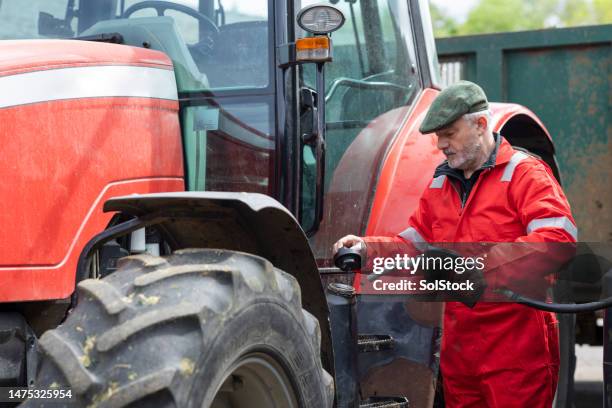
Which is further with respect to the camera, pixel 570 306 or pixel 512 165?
pixel 512 165

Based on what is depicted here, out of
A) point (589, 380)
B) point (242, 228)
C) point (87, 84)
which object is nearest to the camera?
point (242, 228)

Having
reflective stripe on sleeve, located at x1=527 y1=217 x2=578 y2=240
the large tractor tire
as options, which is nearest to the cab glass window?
reflective stripe on sleeve, located at x1=527 y1=217 x2=578 y2=240

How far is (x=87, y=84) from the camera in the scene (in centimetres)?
286

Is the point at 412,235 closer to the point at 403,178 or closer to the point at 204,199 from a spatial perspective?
the point at 403,178

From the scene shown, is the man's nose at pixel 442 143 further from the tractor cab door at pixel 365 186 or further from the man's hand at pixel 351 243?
the man's hand at pixel 351 243

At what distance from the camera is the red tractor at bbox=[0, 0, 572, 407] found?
7.12 ft

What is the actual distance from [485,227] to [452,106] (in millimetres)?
440

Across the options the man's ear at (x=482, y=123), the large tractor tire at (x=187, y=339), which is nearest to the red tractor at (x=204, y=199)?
the large tractor tire at (x=187, y=339)

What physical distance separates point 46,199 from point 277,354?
2.56 feet

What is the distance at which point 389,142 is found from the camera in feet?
12.6

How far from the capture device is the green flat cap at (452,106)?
3422 mm

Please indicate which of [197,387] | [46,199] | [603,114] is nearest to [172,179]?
[46,199]

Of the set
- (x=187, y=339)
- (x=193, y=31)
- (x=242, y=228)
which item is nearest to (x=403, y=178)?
(x=193, y=31)

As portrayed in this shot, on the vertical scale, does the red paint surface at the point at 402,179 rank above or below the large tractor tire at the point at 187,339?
above
